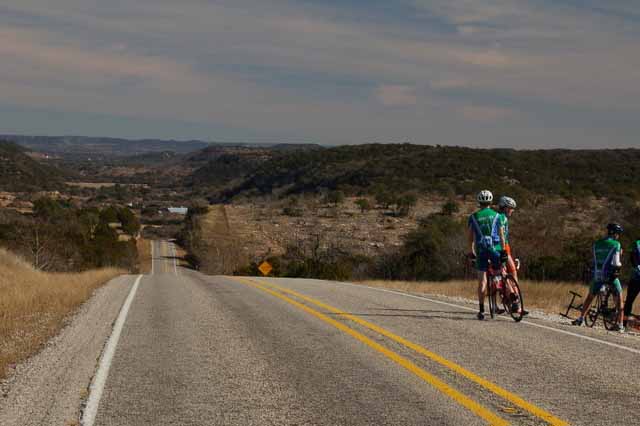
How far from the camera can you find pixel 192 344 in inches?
349

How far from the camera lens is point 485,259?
36.6ft

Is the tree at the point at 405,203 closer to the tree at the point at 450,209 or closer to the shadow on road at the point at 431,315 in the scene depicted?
the tree at the point at 450,209

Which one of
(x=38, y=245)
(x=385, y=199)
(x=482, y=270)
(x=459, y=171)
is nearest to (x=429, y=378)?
(x=482, y=270)

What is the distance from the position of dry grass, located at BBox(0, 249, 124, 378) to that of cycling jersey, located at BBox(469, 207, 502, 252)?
264 inches

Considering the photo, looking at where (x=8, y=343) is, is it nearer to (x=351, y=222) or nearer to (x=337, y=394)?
(x=337, y=394)

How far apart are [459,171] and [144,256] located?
4196 cm

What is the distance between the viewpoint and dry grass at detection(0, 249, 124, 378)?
8836 mm

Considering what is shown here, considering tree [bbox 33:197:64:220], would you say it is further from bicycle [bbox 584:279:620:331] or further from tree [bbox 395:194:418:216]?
bicycle [bbox 584:279:620:331]

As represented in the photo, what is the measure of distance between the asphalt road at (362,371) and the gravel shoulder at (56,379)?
27cm

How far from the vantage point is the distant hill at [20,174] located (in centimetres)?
12606

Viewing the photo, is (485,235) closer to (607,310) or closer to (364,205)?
(607,310)

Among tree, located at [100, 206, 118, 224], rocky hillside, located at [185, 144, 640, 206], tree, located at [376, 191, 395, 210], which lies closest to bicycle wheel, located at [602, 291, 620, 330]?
rocky hillside, located at [185, 144, 640, 206]

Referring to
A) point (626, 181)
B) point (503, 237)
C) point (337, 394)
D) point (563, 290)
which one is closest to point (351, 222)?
point (626, 181)

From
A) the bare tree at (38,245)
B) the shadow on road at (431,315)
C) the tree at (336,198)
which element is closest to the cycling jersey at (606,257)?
the shadow on road at (431,315)
